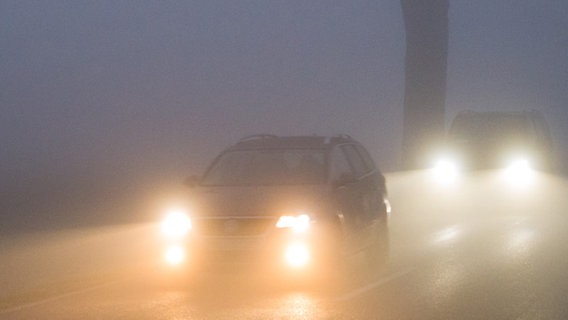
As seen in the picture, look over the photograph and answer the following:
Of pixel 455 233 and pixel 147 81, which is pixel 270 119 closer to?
pixel 147 81

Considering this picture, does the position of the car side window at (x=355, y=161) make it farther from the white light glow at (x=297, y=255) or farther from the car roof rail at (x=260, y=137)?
the white light glow at (x=297, y=255)

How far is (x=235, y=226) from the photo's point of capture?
46.1ft

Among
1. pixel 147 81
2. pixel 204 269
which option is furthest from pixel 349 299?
pixel 147 81

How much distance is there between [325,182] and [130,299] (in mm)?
2884

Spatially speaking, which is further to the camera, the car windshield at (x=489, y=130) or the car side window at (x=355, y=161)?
the car windshield at (x=489, y=130)

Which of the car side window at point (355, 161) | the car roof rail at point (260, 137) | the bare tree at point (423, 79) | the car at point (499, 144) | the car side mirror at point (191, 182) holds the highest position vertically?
the bare tree at point (423, 79)

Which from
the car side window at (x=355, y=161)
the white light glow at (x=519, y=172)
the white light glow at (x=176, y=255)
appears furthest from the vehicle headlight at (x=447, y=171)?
the white light glow at (x=176, y=255)

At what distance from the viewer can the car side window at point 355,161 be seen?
16172mm

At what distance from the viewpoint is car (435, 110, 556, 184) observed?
29.7 m

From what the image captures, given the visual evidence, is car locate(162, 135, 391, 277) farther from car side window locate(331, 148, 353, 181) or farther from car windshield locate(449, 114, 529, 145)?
car windshield locate(449, 114, 529, 145)

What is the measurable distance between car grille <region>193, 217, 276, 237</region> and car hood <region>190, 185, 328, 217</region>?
62 mm

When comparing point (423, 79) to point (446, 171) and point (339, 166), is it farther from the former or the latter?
point (339, 166)

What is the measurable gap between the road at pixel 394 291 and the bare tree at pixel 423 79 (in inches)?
607

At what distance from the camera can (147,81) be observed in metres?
44.8
